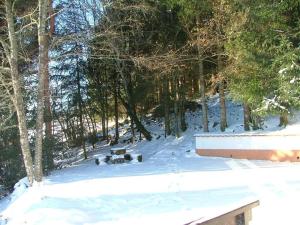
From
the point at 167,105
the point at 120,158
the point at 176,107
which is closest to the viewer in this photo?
the point at 120,158

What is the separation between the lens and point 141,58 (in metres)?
12.7

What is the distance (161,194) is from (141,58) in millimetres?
4467

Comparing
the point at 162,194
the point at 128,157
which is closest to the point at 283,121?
the point at 128,157

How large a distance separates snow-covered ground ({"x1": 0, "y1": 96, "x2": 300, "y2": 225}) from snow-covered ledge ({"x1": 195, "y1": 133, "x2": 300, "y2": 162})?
622 mm

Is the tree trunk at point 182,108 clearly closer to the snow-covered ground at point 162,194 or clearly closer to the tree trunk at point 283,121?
the tree trunk at point 283,121

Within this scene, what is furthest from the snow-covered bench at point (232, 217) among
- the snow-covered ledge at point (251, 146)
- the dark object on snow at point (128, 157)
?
the dark object on snow at point (128, 157)

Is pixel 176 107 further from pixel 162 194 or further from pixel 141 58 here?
pixel 162 194

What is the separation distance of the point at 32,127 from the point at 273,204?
11192 millimetres

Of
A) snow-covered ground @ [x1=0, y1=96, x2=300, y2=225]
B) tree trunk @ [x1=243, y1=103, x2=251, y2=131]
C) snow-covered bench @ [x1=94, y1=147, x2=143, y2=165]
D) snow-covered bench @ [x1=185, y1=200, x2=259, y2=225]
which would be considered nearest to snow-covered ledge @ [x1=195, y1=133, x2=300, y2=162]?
snow-covered ground @ [x1=0, y1=96, x2=300, y2=225]

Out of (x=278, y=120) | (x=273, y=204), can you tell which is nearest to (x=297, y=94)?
(x=278, y=120)

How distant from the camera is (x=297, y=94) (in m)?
13.6

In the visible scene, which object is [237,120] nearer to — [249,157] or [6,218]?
[249,157]

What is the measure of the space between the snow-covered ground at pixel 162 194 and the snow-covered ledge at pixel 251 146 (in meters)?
0.62

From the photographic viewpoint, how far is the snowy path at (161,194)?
25.9ft
